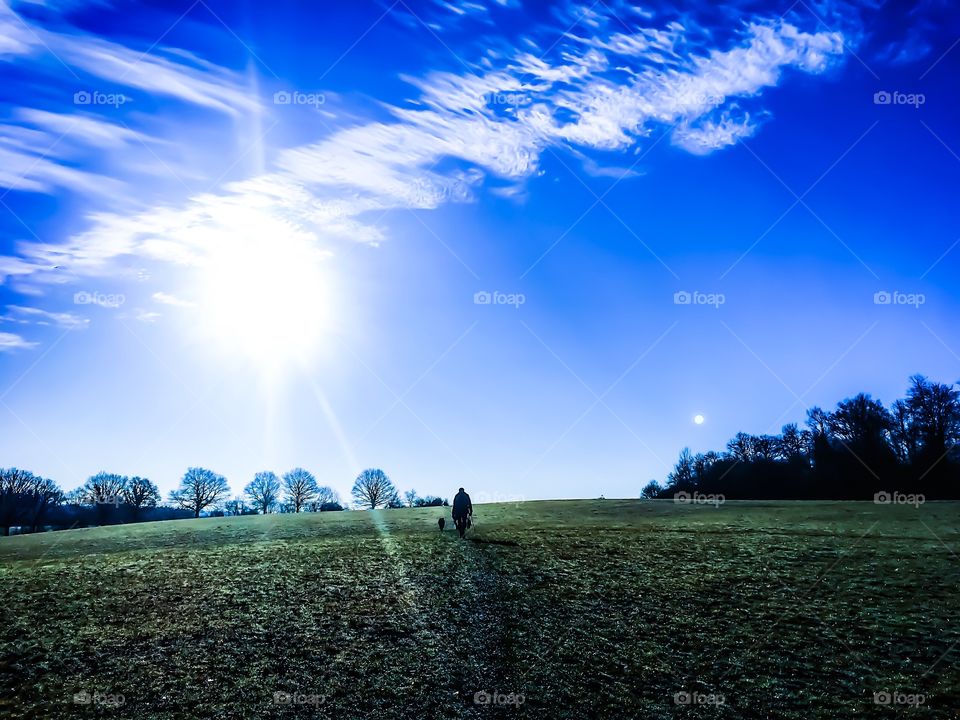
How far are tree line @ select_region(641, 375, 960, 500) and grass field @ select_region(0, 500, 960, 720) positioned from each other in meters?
46.7

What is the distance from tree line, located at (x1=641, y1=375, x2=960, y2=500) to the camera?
6725 cm

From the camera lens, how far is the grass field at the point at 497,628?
13.9 m

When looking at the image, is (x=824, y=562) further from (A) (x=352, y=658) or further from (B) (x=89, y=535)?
(B) (x=89, y=535)

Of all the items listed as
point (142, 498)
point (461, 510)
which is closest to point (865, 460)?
point (461, 510)

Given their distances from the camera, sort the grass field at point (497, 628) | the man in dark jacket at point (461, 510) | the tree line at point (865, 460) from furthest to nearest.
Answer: the tree line at point (865, 460)
the man in dark jacket at point (461, 510)
the grass field at point (497, 628)

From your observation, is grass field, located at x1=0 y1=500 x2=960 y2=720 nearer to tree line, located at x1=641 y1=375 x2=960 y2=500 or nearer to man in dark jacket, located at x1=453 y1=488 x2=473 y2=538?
man in dark jacket, located at x1=453 y1=488 x2=473 y2=538

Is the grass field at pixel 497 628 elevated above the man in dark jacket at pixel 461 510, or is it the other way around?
the man in dark jacket at pixel 461 510

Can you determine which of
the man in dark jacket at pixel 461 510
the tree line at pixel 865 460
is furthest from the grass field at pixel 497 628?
the tree line at pixel 865 460

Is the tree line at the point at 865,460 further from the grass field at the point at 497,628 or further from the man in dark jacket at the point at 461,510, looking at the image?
the man in dark jacket at the point at 461,510

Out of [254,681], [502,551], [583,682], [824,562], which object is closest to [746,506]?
[824,562]

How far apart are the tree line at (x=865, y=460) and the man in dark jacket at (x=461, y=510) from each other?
193 ft

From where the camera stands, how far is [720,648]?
53.1ft

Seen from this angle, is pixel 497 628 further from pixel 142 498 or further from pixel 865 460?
pixel 142 498

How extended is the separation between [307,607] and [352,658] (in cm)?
455
